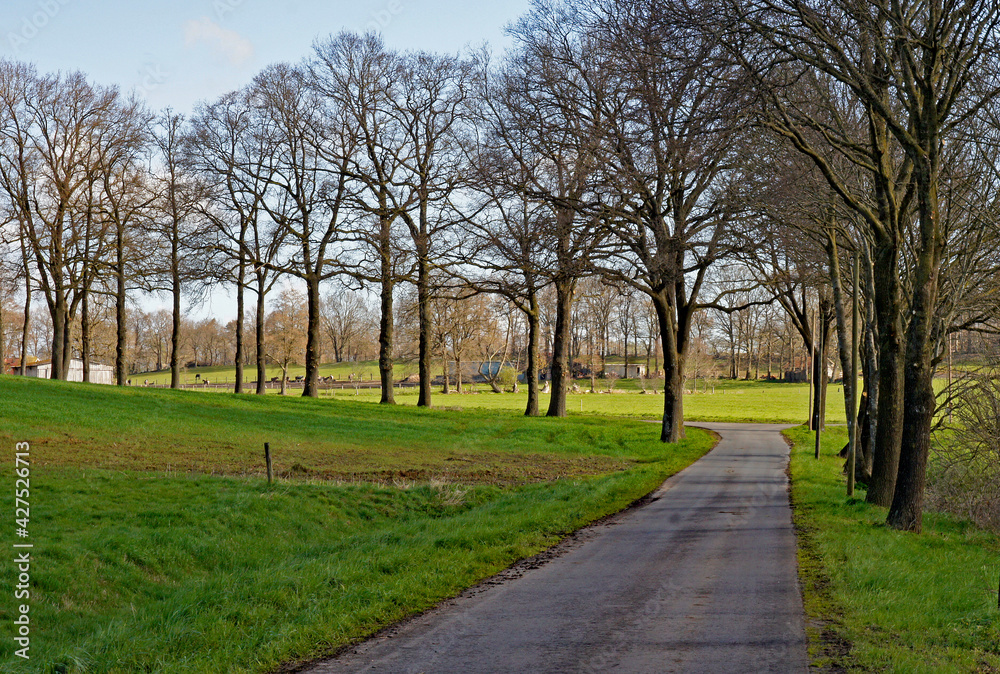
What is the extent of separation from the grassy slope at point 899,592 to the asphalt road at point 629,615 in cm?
37

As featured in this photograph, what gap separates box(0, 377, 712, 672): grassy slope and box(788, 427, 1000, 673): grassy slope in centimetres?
392

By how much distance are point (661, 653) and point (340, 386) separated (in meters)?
90.2

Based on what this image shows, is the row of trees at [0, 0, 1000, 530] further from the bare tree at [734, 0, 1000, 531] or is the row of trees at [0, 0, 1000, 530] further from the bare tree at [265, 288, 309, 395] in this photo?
the bare tree at [265, 288, 309, 395]

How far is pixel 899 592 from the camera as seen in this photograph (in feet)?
28.6

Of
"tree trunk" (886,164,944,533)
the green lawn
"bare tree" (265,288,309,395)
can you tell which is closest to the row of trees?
"tree trunk" (886,164,944,533)

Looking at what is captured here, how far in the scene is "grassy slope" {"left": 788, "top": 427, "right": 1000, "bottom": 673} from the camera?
6.64 m

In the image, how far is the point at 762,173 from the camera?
63.1ft

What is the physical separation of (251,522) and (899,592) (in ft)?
31.3

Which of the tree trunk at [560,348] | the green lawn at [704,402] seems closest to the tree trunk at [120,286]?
the green lawn at [704,402]

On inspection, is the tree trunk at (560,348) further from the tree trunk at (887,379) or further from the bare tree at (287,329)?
the bare tree at (287,329)

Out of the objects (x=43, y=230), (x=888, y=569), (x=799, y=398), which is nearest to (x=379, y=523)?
(x=888, y=569)

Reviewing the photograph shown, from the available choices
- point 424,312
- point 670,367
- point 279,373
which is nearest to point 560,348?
point 424,312

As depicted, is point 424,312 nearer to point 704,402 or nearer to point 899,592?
point 899,592

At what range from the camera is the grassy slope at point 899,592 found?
6.64 meters
